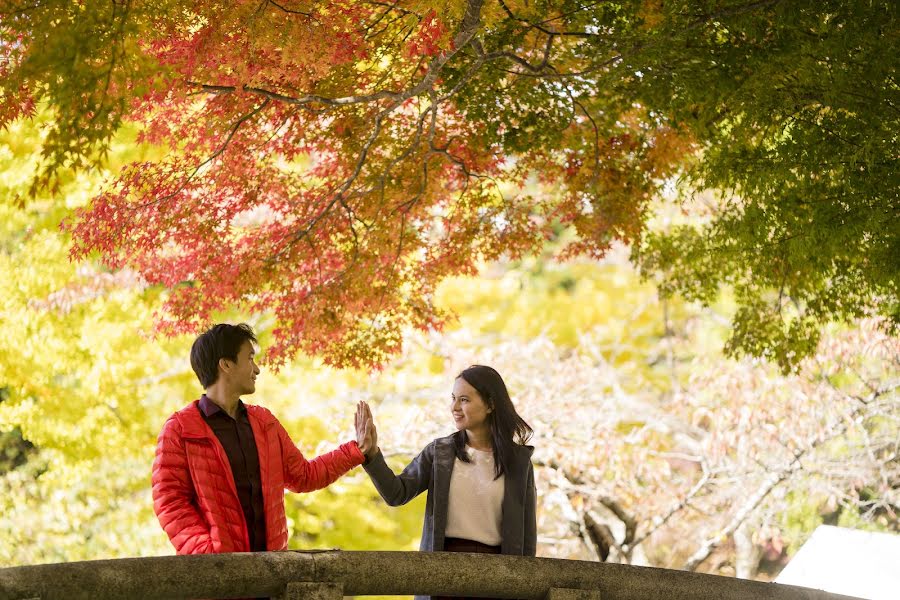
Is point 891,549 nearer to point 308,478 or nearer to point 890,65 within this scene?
point 890,65

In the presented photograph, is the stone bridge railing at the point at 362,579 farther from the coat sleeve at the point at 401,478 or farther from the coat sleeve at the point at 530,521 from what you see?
the coat sleeve at the point at 401,478

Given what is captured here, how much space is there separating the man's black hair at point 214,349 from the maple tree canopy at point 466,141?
30.3 inches

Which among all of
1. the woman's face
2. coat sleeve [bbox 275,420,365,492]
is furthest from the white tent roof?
coat sleeve [bbox 275,420,365,492]

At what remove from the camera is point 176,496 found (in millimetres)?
2871

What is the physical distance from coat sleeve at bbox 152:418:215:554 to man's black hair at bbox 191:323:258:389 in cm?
20

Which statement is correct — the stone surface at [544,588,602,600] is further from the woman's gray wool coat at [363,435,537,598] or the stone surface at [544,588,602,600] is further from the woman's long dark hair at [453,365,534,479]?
the woman's long dark hair at [453,365,534,479]

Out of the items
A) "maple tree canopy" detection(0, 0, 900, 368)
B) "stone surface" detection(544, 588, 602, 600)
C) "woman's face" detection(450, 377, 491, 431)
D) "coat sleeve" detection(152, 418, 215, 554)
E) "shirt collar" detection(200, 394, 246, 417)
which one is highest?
"maple tree canopy" detection(0, 0, 900, 368)

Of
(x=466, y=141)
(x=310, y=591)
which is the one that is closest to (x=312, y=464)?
(x=310, y=591)

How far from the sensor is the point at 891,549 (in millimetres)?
4730

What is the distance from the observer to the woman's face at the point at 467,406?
3488 millimetres

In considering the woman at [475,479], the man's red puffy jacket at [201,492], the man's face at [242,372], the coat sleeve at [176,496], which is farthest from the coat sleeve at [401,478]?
the coat sleeve at [176,496]

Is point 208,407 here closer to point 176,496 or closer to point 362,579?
point 176,496

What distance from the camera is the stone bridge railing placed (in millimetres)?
2229

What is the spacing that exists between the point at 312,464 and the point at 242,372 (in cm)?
41
